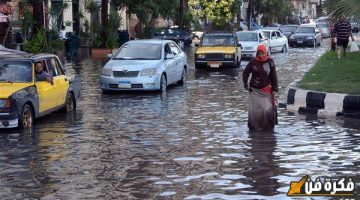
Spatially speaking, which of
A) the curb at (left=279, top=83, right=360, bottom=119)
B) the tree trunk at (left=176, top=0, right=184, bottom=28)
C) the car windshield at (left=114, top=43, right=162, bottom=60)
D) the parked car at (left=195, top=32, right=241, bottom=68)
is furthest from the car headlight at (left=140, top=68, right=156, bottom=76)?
the tree trunk at (left=176, top=0, right=184, bottom=28)

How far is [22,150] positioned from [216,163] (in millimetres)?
3348

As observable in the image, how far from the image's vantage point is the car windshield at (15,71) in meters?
15.7

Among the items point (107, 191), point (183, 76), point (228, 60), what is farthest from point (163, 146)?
point (228, 60)

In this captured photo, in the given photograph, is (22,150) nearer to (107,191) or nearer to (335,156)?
(107,191)

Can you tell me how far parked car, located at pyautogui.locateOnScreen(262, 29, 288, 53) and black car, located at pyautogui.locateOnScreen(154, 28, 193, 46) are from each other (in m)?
9.34

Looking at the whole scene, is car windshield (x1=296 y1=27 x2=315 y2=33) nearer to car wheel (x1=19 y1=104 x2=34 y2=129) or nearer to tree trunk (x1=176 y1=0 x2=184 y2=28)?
tree trunk (x1=176 y1=0 x2=184 y2=28)

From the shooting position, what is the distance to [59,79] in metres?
17.0

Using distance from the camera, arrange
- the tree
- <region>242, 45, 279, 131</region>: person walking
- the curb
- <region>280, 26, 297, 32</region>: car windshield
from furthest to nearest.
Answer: <region>280, 26, 297, 32</region>: car windshield < the tree < the curb < <region>242, 45, 279, 131</region>: person walking

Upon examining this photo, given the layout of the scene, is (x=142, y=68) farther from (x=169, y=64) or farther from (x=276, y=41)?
(x=276, y=41)

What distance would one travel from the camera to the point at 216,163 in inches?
445

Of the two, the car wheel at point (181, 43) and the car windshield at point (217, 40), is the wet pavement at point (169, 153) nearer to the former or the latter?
the car windshield at point (217, 40)

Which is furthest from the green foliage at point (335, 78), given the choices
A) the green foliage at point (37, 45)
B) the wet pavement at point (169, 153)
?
the green foliage at point (37, 45)

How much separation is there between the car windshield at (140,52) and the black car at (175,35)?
1148 inches

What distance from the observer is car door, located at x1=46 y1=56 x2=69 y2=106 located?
55.3 feet
